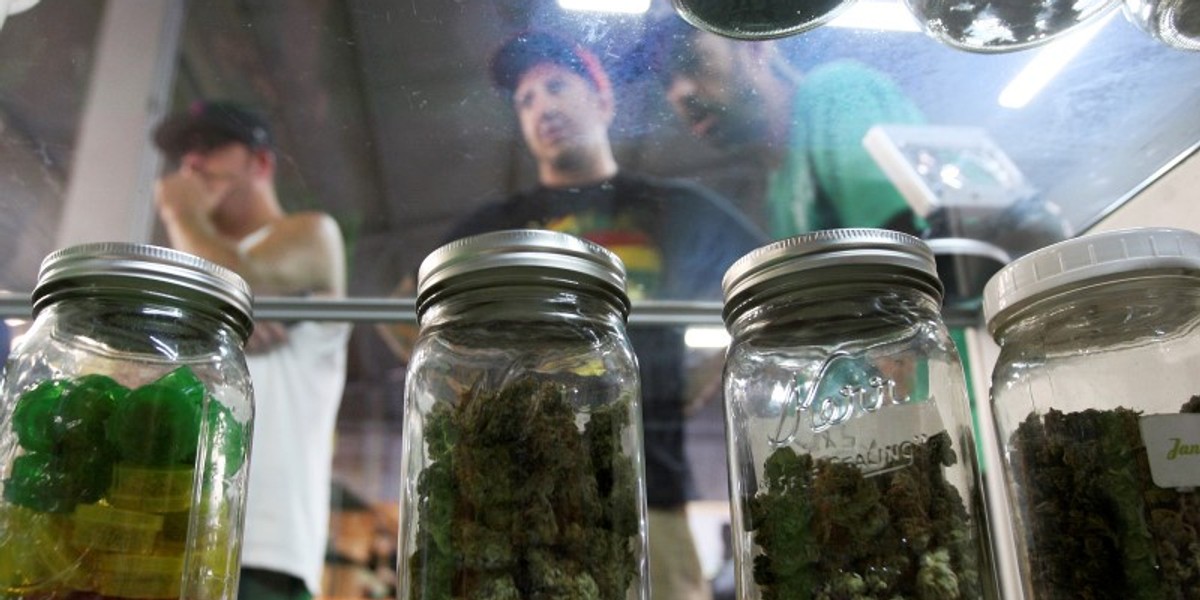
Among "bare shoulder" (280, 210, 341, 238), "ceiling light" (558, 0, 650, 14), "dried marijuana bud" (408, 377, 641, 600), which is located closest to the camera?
"dried marijuana bud" (408, 377, 641, 600)

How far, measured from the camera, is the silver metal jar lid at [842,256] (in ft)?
1.80

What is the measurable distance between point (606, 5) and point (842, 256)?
0.86 feet

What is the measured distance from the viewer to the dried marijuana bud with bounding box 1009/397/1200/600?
473 millimetres

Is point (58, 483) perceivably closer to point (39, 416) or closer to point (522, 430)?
point (39, 416)

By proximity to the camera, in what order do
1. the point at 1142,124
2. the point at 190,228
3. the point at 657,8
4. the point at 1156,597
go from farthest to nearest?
the point at 190,228 → the point at 1142,124 → the point at 657,8 → the point at 1156,597

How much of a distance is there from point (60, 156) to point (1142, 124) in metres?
0.91

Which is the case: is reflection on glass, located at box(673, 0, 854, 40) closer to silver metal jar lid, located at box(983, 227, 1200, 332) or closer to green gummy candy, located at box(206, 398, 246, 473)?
silver metal jar lid, located at box(983, 227, 1200, 332)

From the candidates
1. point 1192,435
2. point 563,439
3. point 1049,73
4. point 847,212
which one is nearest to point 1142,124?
point 1049,73

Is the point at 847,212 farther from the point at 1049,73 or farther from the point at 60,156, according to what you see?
the point at 60,156

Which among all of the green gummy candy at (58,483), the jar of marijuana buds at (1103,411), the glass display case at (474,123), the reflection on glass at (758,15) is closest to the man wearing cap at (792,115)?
the glass display case at (474,123)

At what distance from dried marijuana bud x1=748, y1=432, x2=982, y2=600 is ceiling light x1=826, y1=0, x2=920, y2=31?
1.08 feet

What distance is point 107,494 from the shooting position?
489mm

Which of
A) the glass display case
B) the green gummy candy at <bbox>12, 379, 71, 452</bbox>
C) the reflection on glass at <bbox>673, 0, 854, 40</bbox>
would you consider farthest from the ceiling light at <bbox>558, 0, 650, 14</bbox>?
the green gummy candy at <bbox>12, 379, 71, 452</bbox>

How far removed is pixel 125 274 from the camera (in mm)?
541
